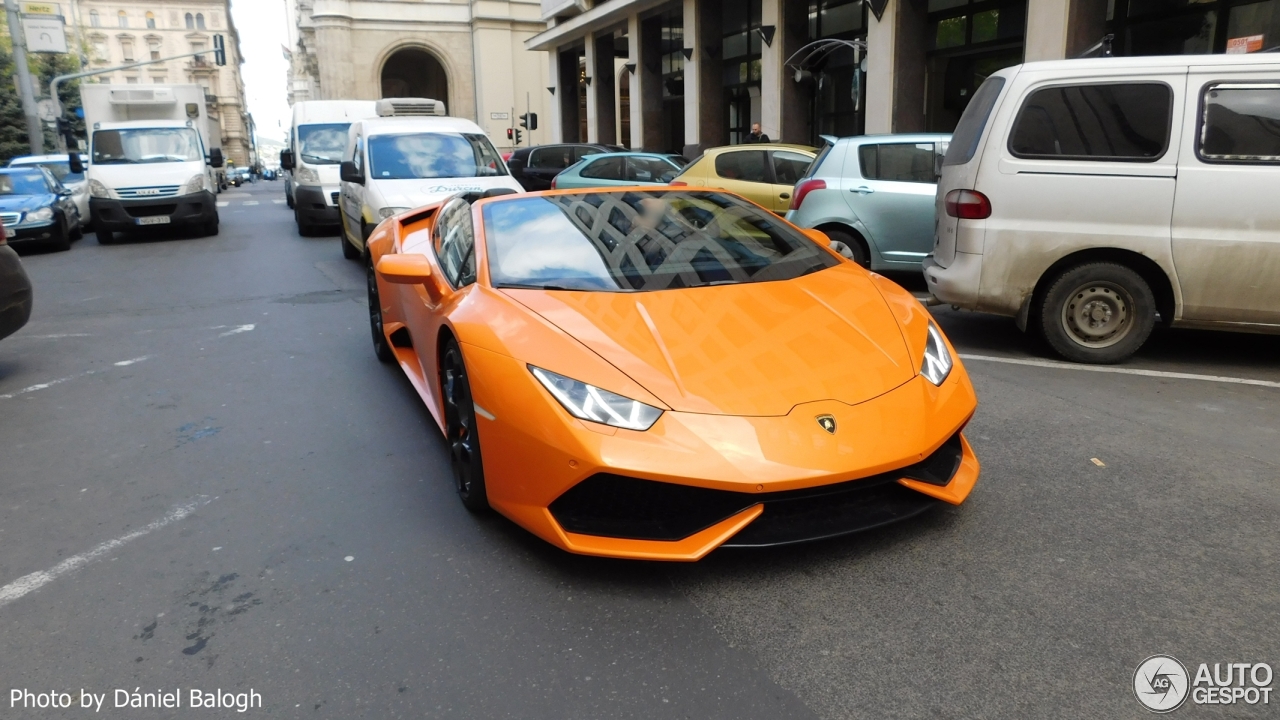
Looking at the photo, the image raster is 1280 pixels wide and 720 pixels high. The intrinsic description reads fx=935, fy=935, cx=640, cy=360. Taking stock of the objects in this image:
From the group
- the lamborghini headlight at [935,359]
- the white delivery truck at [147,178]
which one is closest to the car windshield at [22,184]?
the white delivery truck at [147,178]

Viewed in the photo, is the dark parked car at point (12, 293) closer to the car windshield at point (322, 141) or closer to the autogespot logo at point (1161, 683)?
the autogespot logo at point (1161, 683)

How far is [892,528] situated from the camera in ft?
11.4

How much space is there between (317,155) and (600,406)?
49.5ft

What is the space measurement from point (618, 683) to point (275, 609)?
4.04 feet

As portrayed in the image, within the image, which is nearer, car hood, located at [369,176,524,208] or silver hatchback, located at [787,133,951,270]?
silver hatchback, located at [787,133,951,270]

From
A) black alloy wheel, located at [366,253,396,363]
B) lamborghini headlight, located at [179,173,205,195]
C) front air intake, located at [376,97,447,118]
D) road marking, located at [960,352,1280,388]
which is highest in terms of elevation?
front air intake, located at [376,97,447,118]

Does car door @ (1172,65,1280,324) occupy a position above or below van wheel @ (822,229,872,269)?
above

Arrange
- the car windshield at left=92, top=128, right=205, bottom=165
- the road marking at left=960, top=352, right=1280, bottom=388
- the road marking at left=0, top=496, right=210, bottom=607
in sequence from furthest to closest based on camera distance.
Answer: the car windshield at left=92, top=128, right=205, bottom=165
the road marking at left=960, top=352, right=1280, bottom=388
the road marking at left=0, top=496, right=210, bottom=607

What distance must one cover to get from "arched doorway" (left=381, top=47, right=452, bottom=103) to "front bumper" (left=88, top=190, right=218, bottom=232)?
47.0 metres

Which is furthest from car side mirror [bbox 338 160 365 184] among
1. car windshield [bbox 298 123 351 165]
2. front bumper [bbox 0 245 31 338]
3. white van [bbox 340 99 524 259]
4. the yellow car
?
car windshield [bbox 298 123 351 165]

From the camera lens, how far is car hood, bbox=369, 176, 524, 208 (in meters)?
10.2

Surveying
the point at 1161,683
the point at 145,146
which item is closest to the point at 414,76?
the point at 145,146

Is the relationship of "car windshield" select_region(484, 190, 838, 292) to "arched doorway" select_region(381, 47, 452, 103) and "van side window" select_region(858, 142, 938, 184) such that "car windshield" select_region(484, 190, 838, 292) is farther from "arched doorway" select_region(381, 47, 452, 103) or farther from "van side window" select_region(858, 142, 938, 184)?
"arched doorway" select_region(381, 47, 452, 103)

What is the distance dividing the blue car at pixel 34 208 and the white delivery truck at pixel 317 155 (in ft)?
12.0
